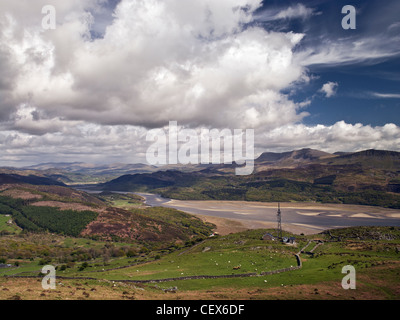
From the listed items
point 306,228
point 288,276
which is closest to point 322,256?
point 288,276

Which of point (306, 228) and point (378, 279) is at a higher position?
point (378, 279)

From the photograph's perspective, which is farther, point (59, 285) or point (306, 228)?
point (306, 228)

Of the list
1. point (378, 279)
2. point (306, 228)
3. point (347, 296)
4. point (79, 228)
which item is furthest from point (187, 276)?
point (79, 228)

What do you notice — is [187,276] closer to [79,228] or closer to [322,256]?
[322,256]
